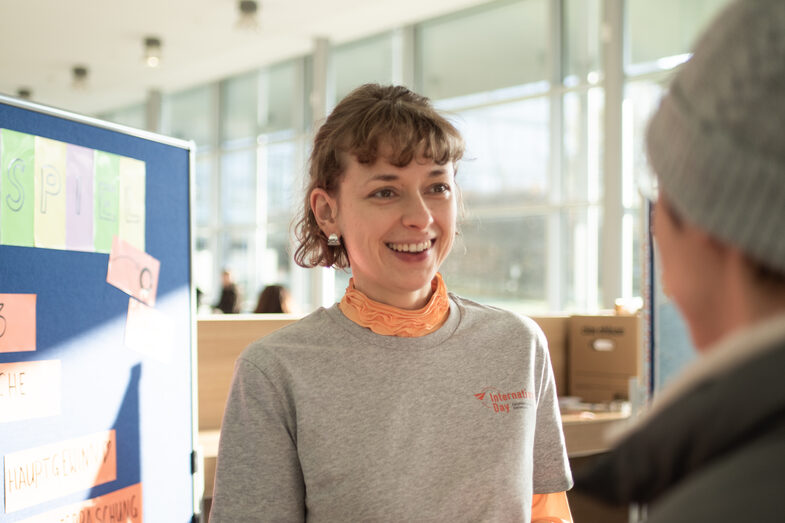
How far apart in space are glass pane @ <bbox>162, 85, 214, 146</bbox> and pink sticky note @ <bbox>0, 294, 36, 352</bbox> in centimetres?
927

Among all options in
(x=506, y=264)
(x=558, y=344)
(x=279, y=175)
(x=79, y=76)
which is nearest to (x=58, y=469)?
(x=558, y=344)

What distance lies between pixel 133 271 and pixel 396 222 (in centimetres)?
76

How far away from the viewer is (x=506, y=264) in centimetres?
729

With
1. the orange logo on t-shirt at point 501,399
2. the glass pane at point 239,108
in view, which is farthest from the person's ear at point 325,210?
the glass pane at point 239,108

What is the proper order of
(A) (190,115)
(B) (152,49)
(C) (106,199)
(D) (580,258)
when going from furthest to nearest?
(A) (190,115), (B) (152,49), (D) (580,258), (C) (106,199)

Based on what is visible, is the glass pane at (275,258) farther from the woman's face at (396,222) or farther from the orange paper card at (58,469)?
the woman's face at (396,222)

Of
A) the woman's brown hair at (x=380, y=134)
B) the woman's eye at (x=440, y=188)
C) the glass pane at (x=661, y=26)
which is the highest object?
the glass pane at (x=661, y=26)

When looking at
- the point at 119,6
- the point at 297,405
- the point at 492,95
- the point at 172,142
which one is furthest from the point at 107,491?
the point at 119,6

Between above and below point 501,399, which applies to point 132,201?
above

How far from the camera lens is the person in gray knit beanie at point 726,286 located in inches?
15.6

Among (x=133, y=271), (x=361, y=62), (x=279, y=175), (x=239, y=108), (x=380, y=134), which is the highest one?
(x=361, y=62)

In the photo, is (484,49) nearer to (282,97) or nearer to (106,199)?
(282,97)

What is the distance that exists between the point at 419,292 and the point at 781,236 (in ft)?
2.89

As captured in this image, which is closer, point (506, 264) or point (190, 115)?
point (506, 264)
